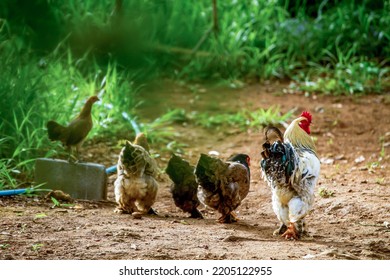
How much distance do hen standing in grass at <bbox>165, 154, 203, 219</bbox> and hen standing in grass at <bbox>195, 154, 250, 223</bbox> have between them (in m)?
0.22

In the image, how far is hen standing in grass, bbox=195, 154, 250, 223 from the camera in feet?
18.3

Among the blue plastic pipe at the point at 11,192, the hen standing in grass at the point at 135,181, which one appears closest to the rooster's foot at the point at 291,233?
the hen standing in grass at the point at 135,181

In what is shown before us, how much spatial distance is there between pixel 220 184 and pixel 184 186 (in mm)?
397

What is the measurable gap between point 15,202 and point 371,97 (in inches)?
215

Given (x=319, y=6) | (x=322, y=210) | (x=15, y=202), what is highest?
(x=319, y=6)

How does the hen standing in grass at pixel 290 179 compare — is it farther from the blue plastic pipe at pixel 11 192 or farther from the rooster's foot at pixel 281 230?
the blue plastic pipe at pixel 11 192

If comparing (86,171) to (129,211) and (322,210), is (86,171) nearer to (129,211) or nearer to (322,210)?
(129,211)

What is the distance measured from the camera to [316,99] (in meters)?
10.0

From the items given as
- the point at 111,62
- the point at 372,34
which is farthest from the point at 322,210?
the point at 372,34

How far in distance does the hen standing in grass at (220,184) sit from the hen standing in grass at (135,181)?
0.41 meters

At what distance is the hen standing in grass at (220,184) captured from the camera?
5578mm

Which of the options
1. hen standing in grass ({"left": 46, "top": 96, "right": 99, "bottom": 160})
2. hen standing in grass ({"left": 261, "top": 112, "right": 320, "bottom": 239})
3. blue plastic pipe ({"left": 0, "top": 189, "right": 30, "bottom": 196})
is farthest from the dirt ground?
→ hen standing in grass ({"left": 46, "top": 96, "right": 99, "bottom": 160})

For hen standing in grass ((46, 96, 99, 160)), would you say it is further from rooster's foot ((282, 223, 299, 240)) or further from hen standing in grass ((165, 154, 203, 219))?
rooster's foot ((282, 223, 299, 240))

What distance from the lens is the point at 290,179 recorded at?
4.96 metres
